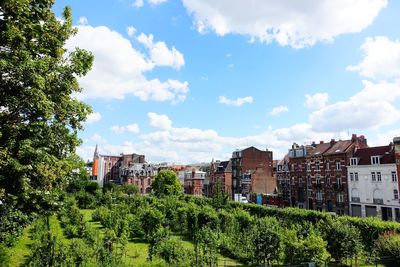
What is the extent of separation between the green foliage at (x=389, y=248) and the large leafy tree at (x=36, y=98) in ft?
64.8

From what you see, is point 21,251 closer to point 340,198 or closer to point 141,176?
point 340,198

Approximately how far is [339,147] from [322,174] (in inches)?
206

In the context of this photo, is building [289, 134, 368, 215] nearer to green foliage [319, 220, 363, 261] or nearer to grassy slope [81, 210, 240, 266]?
grassy slope [81, 210, 240, 266]

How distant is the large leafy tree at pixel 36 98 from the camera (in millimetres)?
11602

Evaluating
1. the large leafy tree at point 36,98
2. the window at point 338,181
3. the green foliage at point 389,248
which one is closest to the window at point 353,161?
the window at point 338,181

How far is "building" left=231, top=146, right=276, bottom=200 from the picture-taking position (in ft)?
227

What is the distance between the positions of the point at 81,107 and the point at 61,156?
259 centimetres

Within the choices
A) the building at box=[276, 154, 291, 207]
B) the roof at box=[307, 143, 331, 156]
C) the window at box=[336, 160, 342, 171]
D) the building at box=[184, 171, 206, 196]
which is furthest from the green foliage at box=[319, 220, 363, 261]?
the building at box=[184, 171, 206, 196]

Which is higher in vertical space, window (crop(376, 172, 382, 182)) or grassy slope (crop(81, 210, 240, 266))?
window (crop(376, 172, 382, 182))

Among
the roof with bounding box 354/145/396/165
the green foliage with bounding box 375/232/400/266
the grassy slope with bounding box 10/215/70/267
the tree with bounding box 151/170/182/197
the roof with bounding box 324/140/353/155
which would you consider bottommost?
the grassy slope with bounding box 10/215/70/267

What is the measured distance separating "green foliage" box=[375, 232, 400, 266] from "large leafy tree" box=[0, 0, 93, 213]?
64.8ft

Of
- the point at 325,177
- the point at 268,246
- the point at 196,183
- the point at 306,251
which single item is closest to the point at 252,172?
the point at 325,177

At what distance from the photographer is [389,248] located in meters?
19.9

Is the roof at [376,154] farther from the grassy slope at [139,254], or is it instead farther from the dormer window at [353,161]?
the grassy slope at [139,254]
